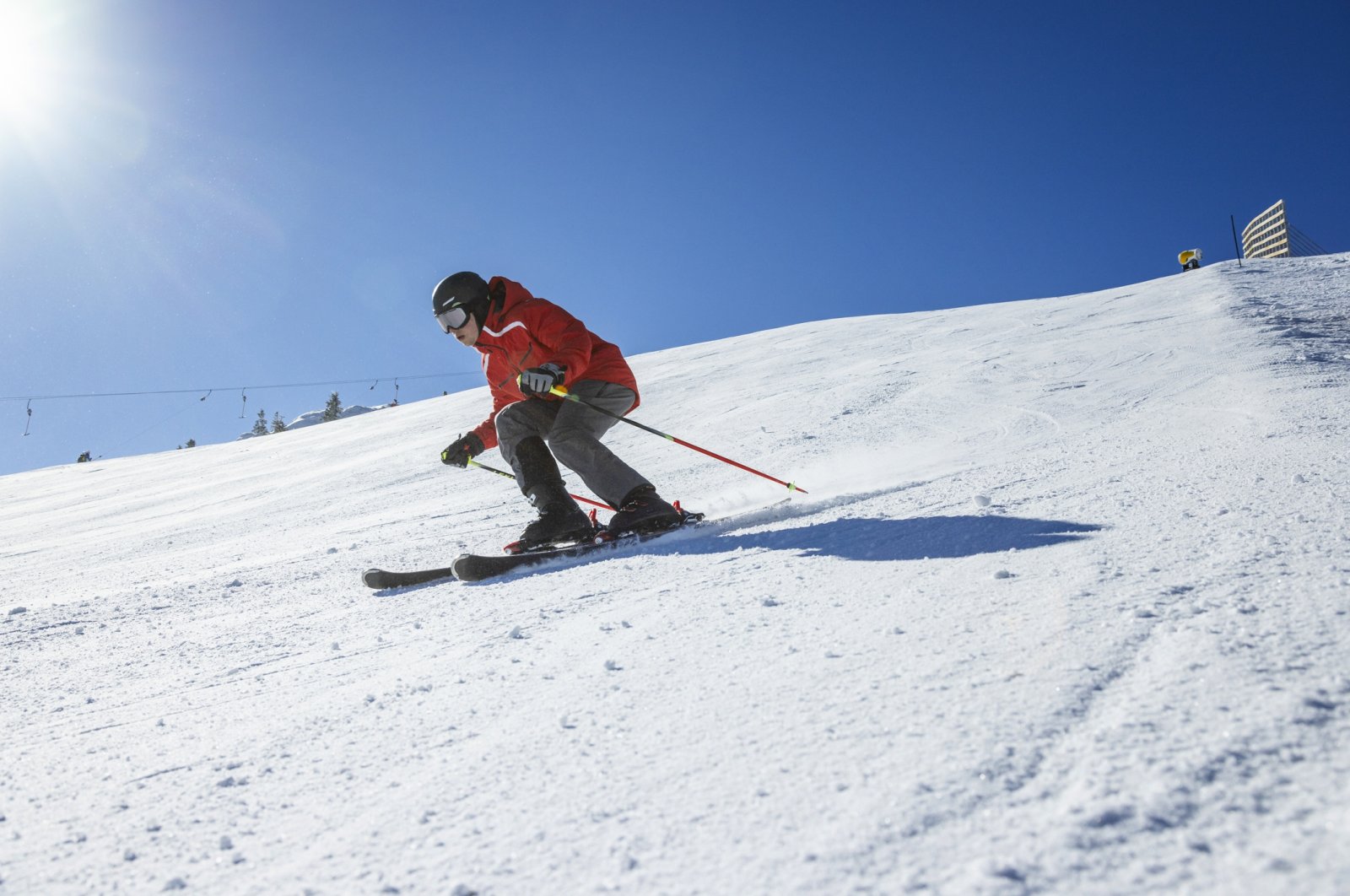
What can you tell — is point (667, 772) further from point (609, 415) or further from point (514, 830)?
point (609, 415)

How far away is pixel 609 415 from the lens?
4.01 metres

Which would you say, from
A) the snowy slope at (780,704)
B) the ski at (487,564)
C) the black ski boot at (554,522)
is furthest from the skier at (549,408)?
the snowy slope at (780,704)

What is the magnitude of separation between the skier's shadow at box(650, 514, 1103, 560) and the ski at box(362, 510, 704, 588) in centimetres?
27

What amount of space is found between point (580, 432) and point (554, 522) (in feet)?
1.53

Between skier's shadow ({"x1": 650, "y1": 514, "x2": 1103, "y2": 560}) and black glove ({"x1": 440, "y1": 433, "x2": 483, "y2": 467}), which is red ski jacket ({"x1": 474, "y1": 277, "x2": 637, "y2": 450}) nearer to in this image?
black glove ({"x1": 440, "y1": 433, "x2": 483, "y2": 467})

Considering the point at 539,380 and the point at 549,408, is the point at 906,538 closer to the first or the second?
the point at 539,380

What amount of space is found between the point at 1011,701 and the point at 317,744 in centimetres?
124

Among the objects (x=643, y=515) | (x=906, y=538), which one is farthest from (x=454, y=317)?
(x=906, y=538)

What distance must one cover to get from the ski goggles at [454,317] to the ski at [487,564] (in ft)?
4.01

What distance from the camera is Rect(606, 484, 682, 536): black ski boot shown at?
12.0 feet

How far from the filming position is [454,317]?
3.88 metres

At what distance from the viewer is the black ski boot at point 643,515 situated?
12.0 feet

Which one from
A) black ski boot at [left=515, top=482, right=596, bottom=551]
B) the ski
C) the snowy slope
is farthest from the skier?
the snowy slope

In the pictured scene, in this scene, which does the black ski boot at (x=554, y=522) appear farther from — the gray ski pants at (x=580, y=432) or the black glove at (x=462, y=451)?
the black glove at (x=462, y=451)
